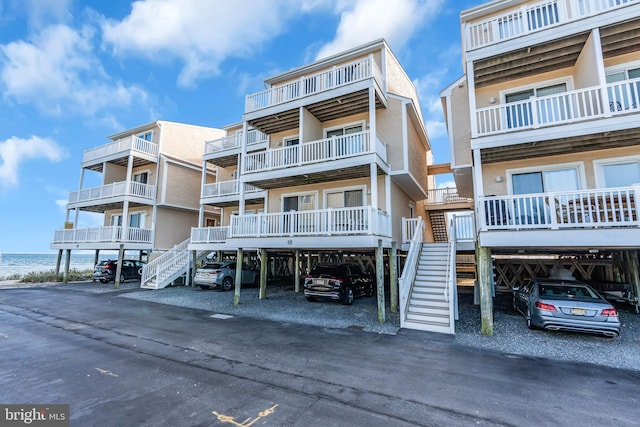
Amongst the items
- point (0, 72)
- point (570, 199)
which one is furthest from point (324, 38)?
point (0, 72)

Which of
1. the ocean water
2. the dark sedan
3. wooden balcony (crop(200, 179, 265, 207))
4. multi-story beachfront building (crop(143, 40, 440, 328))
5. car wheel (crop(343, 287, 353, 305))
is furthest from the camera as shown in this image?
the ocean water

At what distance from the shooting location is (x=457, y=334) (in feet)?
27.1

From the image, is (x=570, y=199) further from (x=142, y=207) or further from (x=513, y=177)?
(x=142, y=207)

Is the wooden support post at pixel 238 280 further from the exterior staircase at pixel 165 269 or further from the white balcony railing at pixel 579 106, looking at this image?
the white balcony railing at pixel 579 106

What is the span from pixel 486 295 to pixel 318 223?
5949 millimetres

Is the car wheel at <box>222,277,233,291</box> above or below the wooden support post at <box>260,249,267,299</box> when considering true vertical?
below

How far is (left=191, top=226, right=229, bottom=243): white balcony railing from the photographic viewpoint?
58.5 feet

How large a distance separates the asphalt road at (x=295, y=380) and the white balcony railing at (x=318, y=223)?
363cm

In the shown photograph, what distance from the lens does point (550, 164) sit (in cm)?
998

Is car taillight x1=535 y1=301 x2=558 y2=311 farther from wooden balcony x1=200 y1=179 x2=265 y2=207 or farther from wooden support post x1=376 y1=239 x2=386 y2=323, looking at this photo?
wooden balcony x1=200 y1=179 x2=265 y2=207

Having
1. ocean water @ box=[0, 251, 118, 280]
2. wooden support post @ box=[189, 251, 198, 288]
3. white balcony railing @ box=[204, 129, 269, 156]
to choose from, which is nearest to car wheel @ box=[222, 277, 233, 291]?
wooden support post @ box=[189, 251, 198, 288]

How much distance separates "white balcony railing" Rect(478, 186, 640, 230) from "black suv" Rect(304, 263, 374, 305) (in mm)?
5953

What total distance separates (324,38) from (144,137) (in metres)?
16.0

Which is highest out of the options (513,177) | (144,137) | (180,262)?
(144,137)
